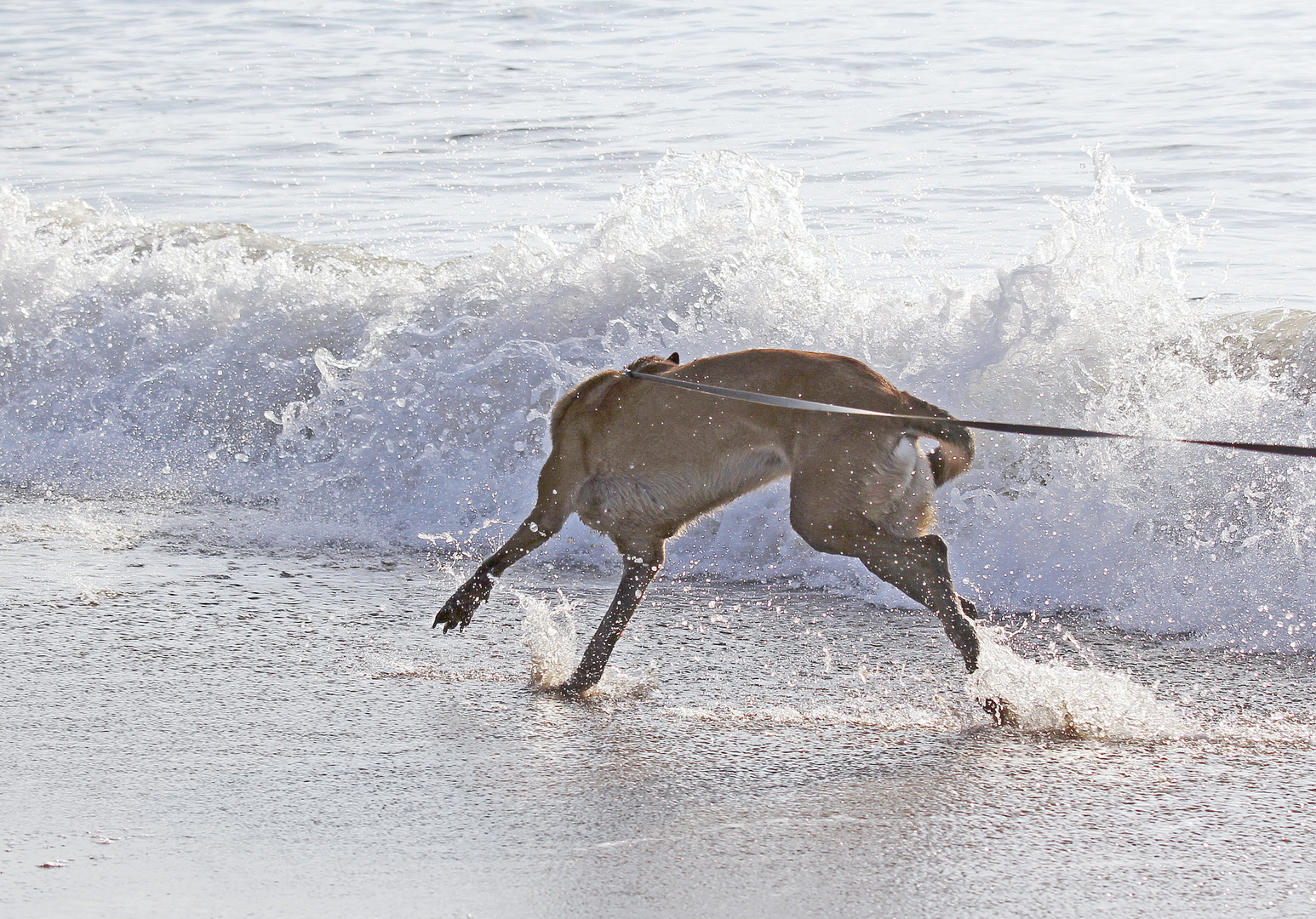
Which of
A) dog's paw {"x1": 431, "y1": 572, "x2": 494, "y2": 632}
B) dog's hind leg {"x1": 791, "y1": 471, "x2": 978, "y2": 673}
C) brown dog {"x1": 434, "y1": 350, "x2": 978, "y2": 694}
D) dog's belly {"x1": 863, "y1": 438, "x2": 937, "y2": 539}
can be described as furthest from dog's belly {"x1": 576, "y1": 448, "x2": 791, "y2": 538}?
dog's paw {"x1": 431, "y1": 572, "x2": 494, "y2": 632}

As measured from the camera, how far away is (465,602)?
4.47 metres

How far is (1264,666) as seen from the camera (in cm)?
461

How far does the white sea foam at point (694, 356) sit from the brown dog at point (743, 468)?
135 cm

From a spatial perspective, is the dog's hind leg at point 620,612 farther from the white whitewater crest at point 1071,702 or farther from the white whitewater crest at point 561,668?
the white whitewater crest at point 1071,702

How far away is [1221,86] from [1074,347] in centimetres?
1097

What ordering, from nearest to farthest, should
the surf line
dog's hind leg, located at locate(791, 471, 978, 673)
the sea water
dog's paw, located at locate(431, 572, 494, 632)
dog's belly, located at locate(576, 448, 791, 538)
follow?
the sea water
the surf line
dog's hind leg, located at locate(791, 471, 978, 673)
dog's belly, located at locate(576, 448, 791, 538)
dog's paw, located at locate(431, 572, 494, 632)

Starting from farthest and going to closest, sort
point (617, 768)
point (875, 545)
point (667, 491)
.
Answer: point (667, 491) → point (875, 545) → point (617, 768)

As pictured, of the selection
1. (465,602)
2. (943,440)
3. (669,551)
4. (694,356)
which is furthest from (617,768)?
(694,356)

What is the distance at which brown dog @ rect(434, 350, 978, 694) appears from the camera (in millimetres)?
4121

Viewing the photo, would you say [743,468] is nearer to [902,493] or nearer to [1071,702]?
[902,493]

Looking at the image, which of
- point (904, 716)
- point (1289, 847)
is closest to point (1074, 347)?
point (904, 716)

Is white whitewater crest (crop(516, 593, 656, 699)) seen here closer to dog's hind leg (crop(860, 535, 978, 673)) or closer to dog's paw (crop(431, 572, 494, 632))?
dog's paw (crop(431, 572, 494, 632))

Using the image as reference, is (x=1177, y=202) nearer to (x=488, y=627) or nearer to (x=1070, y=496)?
(x=1070, y=496)

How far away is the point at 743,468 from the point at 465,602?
3.22 ft
